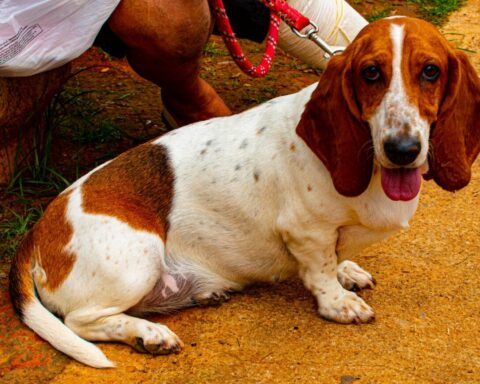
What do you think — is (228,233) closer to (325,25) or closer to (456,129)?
(456,129)

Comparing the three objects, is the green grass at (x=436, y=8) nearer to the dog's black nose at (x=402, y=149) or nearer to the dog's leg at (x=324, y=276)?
the dog's leg at (x=324, y=276)

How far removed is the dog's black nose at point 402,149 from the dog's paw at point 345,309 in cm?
92

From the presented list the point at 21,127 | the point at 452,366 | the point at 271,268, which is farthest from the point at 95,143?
the point at 452,366

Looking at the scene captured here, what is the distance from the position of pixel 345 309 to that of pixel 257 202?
0.63 metres

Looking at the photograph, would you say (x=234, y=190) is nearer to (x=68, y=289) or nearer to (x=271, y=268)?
(x=271, y=268)

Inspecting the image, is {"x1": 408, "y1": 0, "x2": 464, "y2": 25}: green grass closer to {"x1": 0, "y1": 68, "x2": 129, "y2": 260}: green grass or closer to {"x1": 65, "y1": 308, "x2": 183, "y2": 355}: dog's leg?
{"x1": 0, "y1": 68, "x2": 129, "y2": 260}: green grass

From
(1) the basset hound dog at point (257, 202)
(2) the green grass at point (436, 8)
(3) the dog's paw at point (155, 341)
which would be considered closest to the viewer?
(1) the basset hound dog at point (257, 202)

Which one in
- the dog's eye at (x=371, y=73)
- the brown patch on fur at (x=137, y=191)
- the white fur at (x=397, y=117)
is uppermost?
the dog's eye at (x=371, y=73)

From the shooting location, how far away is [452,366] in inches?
127

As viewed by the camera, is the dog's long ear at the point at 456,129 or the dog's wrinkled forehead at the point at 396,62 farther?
the dog's long ear at the point at 456,129

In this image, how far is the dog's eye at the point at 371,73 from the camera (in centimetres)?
296

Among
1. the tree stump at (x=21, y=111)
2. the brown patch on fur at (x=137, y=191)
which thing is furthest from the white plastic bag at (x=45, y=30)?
the brown patch on fur at (x=137, y=191)

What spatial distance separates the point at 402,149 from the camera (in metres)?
2.83

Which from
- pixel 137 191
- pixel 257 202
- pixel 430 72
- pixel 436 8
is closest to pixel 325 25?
pixel 257 202
